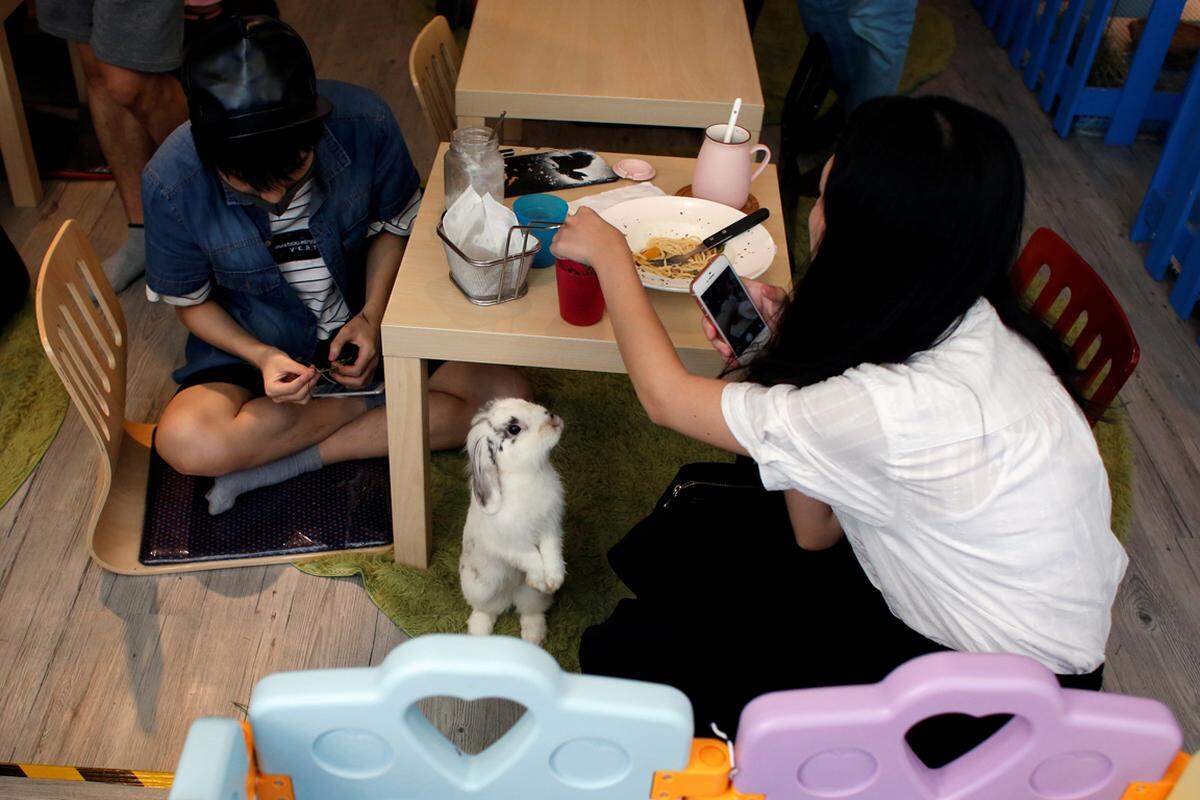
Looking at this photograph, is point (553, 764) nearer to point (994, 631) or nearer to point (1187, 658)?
point (994, 631)

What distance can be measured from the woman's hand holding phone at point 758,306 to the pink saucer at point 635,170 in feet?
1.21

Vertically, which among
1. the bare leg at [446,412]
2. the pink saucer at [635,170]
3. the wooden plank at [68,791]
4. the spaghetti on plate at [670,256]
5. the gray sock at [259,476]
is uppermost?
the spaghetti on plate at [670,256]

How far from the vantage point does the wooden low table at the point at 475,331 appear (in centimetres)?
140

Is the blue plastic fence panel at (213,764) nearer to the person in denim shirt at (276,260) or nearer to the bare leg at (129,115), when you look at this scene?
the person in denim shirt at (276,260)

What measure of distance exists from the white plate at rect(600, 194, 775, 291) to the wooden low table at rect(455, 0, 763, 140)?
434 millimetres

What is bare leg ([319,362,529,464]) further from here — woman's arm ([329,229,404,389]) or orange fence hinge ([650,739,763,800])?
orange fence hinge ([650,739,763,800])

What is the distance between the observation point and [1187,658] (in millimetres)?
1780

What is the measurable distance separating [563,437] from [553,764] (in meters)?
1.31

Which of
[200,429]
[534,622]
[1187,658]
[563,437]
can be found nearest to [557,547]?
[534,622]

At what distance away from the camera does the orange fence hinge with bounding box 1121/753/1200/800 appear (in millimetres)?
859

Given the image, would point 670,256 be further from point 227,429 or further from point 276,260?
point 227,429

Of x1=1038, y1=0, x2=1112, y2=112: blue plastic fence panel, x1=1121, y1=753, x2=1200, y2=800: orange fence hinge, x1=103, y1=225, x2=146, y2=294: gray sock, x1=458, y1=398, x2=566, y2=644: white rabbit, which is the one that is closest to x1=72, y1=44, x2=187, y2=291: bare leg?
x1=103, y1=225, x2=146, y2=294: gray sock

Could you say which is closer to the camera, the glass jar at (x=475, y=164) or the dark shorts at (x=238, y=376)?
the glass jar at (x=475, y=164)

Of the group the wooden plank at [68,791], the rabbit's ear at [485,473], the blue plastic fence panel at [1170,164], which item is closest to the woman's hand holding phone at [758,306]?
the rabbit's ear at [485,473]
